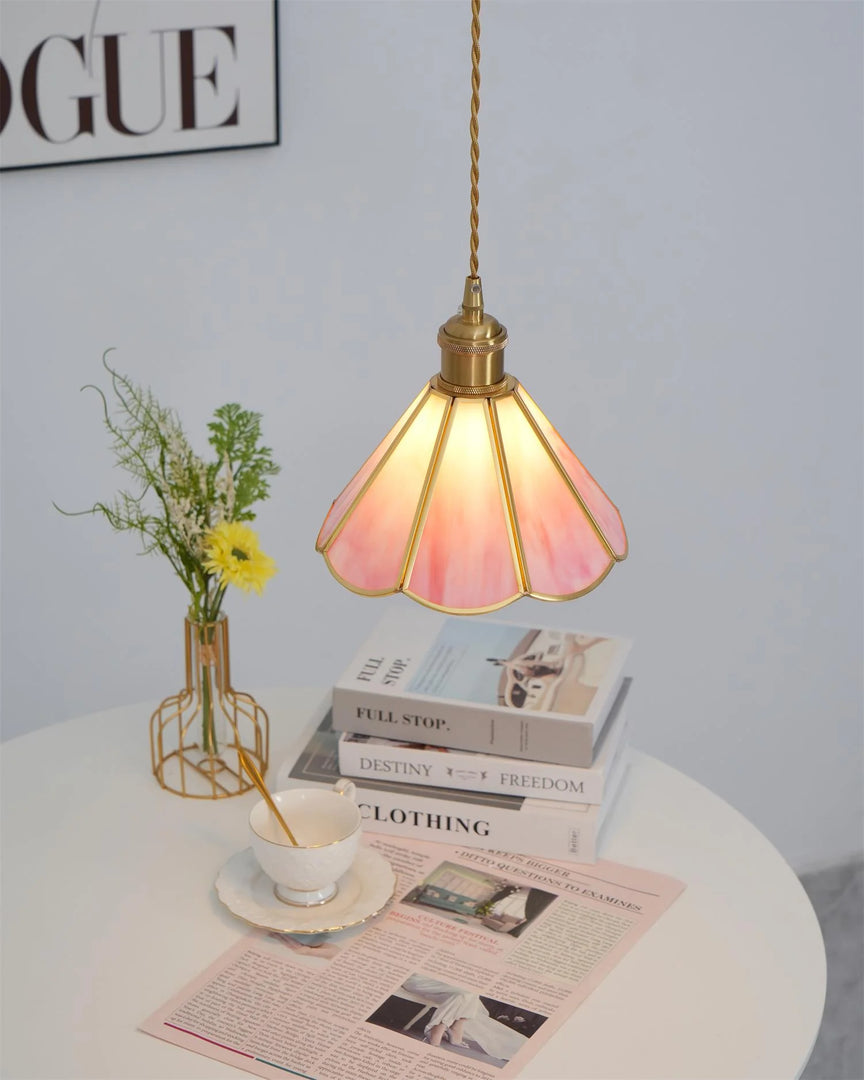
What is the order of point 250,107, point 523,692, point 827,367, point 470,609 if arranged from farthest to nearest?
point 827,367 → point 250,107 → point 523,692 → point 470,609

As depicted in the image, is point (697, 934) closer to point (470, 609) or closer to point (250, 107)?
point (470, 609)

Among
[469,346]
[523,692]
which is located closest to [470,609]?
[469,346]

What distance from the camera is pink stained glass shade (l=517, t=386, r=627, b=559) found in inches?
40.3

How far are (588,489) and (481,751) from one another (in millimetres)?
430

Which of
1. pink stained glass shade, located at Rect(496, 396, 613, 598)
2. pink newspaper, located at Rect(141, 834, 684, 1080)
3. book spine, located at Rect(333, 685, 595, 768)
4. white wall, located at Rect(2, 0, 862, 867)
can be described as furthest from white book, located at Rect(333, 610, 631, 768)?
white wall, located at Rect(2, 0, 862, 867)

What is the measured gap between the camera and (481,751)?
4.53 feet

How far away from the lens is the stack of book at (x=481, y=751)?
4.44 feet

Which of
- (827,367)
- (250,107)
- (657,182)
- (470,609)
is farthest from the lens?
(827,367)

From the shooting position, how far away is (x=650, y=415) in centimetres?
224

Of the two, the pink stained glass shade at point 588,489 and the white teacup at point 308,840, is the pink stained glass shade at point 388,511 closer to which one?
the pink stained glass shade at point 588,489

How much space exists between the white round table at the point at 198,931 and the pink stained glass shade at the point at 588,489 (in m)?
0.40

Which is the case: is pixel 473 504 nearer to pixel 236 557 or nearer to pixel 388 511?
pixel 388 511

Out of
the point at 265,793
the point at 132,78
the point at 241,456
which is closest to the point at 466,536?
the point at 265,793

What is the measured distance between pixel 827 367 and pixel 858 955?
987 mm
